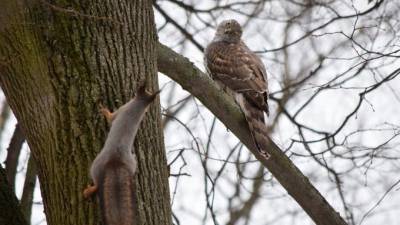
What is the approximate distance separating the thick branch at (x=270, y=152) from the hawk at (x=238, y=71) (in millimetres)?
627

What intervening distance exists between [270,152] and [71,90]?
1.80 meters

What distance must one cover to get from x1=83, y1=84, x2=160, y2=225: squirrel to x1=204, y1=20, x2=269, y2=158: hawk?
271cm

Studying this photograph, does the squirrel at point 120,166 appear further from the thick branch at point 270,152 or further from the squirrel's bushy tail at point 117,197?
the thick branch at point 270,152

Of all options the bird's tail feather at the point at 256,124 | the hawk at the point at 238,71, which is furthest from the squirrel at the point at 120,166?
the hawk at the point at 238,71

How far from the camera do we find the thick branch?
5.00m

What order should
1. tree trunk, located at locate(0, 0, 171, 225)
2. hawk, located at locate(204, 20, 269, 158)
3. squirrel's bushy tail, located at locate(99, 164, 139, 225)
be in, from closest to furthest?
squirrel's bushy tail, located at locate(99, 164, 139, 225) → tree trunk, located at locate(0, 0, 171, 225) → hawk, located at locate(204, 20, 269, 158)

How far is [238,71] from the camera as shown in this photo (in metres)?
7.22

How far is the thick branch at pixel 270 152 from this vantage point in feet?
16.4

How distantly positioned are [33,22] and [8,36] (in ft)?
0.52

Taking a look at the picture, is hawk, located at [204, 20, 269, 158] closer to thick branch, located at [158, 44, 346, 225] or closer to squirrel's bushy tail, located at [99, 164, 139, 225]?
thick branch, located at [158, 44, 346, 225]

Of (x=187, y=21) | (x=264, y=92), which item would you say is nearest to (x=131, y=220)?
(x=264, y=92)

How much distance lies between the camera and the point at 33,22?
3.93 meters

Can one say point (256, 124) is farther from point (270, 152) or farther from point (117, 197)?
point (117, 197)

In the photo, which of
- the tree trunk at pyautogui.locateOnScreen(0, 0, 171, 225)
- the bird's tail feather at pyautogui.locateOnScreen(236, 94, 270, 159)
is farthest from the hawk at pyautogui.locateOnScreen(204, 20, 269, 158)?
the tree trunk at pyautogui.locateOnScreen(0, 0, 171, 225)
